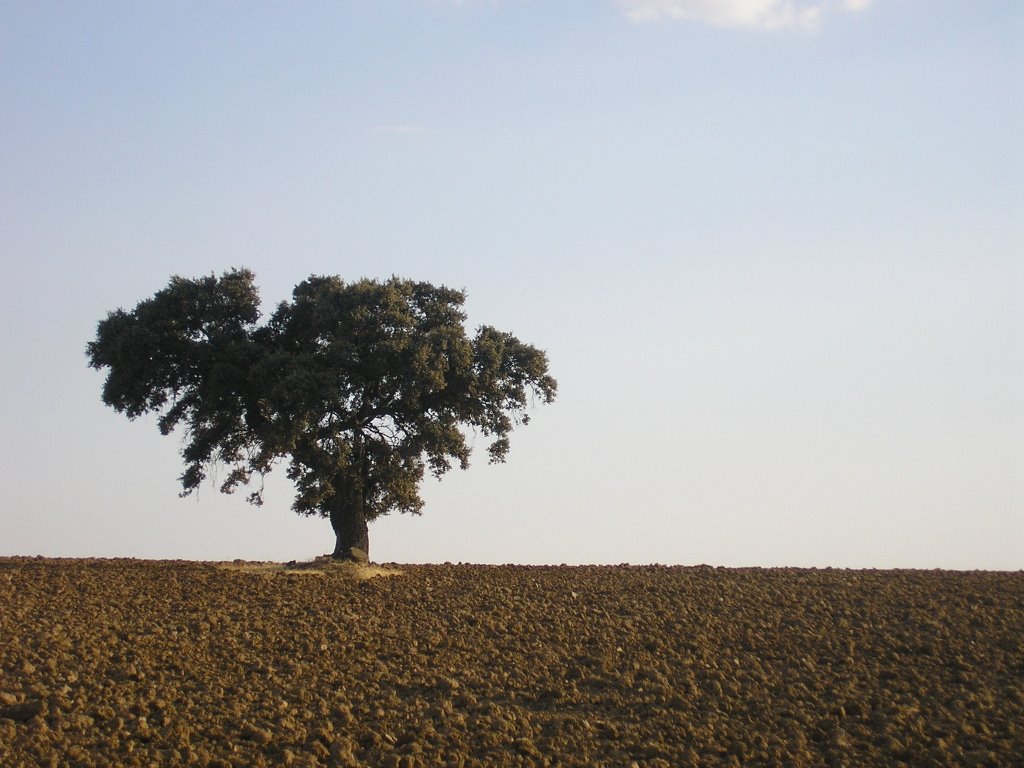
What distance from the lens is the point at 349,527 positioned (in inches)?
1208

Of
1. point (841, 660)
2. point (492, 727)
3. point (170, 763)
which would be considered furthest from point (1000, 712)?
point (170, 763)

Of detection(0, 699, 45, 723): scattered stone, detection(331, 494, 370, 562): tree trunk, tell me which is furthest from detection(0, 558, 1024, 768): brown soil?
detection(331, 494, 370, 562): tree trunk

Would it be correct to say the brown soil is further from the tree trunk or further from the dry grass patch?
the tree trunk

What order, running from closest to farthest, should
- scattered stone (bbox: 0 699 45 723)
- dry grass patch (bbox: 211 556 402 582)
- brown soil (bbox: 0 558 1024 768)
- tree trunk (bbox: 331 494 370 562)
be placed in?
brown soil (bbox: 0 558 1024 768) < scattered stone (bbox: 0 699 45 723) < dry grass patch (bbox: 211 556 402 582) < tree trunk (bbox: 331 494 370 562)

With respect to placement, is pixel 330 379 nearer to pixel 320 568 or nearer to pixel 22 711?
pixel 320 568

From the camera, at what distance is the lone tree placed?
29453mm

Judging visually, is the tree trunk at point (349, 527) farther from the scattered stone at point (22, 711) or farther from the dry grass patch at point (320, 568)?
the scattered stone at point (22, 711)

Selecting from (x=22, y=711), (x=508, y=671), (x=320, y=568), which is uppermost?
(x=320, y=568)

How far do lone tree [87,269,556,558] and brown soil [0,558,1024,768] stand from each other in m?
3.29

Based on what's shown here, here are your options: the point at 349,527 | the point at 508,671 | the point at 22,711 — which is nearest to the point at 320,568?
the point at 349,527

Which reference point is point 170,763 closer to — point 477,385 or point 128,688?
point 128,688

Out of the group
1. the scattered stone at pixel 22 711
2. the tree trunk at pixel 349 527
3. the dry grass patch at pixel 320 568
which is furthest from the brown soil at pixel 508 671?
the tree trunk at pixel 349 527

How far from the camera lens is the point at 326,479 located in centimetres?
2920

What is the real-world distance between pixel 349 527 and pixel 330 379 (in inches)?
171
